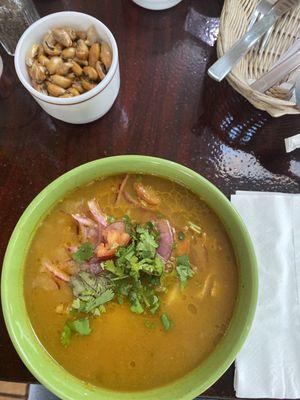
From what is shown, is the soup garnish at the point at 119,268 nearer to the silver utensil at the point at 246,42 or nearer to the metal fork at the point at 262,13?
the silver utensil at the point at 246,42

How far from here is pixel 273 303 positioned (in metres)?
1.24

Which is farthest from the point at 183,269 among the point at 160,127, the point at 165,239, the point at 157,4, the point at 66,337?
the point at 157,4

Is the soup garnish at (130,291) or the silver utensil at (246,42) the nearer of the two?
the soup garnish at (130,291)

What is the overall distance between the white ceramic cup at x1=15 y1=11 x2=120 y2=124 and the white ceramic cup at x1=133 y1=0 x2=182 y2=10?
0.23 metres

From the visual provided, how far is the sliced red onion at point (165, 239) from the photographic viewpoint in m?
1.19

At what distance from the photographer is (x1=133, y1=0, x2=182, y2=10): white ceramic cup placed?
4.82 feet

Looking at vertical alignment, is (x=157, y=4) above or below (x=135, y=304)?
above

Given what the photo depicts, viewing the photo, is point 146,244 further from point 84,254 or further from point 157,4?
point 157,4

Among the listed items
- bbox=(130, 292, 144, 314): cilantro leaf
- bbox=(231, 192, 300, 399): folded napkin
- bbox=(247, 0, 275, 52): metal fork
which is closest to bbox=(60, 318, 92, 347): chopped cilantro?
bbox=(130, 292, 144, 314): cilantro leaf

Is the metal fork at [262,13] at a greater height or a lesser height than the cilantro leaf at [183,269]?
greater

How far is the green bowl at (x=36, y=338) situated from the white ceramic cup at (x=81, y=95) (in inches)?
7.5

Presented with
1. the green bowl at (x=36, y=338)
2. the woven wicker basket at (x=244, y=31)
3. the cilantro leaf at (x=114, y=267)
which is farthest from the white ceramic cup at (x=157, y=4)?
the cilantro leaf at (x=114, y=267)

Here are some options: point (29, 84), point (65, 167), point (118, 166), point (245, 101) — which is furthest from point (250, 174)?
point (29, 84)

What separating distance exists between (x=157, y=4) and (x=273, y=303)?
905 mm
